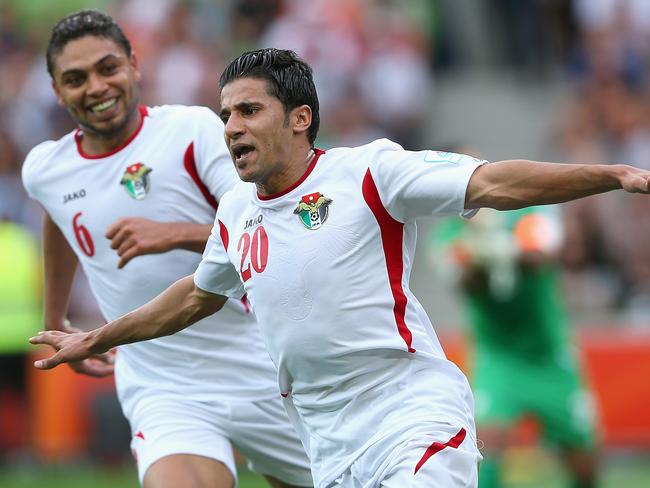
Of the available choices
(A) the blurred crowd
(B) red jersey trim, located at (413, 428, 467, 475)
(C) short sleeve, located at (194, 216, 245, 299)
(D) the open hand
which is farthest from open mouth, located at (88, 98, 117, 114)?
(A) the blurred crowd

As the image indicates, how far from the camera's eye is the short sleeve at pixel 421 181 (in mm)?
5348

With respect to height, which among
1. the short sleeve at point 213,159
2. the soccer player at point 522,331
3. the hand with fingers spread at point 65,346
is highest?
the short sleeve at point 213,159

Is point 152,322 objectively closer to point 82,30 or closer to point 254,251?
point 254,251

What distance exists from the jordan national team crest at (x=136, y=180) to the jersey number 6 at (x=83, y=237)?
11.6 inches

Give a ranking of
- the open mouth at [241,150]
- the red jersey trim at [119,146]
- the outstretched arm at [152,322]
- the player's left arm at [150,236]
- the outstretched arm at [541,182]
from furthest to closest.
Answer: the red jersey trim at [119,146], the player's left arm at [150,236], the outstretched arm at [152,322], the open mouth at [241,150], the outstretched arm at [541,182]

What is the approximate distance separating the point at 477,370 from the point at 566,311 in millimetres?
4513

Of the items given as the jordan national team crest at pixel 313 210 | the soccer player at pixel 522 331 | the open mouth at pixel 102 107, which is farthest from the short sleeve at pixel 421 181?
the soccer player at pixel 522 331

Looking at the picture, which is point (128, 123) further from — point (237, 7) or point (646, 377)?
point (237, 7)

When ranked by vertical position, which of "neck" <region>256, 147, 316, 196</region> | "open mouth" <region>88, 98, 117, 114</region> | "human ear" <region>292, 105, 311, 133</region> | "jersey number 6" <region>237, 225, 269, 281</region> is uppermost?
"human ear" <region>292, 105, 311, 133</region>

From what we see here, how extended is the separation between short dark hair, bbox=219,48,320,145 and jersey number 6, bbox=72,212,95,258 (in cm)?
149

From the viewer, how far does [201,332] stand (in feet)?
23.1

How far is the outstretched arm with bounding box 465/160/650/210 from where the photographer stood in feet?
16.1

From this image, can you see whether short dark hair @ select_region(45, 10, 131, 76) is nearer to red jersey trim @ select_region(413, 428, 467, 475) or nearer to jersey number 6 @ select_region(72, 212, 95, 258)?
jersey number 6 @ select_region(72, 212, 95, 258)

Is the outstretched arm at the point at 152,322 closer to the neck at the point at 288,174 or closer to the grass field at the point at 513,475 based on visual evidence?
the neck at the point at 288,174
